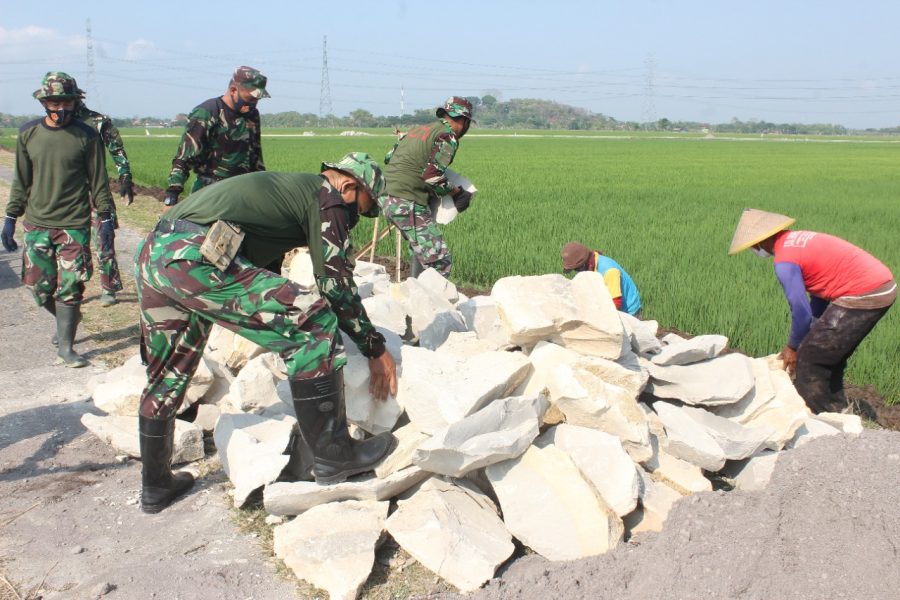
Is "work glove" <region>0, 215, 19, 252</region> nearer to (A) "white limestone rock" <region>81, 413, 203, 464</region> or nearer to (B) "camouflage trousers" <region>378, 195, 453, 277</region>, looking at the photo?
(A) "white limestone rock" <region>81, 413, 203, 464</region>

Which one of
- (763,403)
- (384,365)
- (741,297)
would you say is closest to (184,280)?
(384,365)

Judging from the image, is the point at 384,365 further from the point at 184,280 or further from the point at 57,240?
the point at 57,240

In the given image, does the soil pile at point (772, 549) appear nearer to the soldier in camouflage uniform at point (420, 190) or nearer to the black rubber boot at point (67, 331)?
the soldier in camouflage uniform at point (420, 190)

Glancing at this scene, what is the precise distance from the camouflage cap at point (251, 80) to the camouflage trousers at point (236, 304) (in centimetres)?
242

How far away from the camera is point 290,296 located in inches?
112

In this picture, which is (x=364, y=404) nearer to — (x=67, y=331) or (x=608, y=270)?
(x=608, y=270)

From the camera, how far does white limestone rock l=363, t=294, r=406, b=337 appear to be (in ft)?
13.9

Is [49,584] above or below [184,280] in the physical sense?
below

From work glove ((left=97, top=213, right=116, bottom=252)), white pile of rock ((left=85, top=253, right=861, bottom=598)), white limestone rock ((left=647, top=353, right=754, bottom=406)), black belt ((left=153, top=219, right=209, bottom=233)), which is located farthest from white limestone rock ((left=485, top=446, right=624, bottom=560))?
work glove ((left=97, top=213, right=116, bottom=252))

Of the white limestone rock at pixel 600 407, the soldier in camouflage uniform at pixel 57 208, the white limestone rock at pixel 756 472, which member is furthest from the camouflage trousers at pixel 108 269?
the white limestone rock at pixel 756 472

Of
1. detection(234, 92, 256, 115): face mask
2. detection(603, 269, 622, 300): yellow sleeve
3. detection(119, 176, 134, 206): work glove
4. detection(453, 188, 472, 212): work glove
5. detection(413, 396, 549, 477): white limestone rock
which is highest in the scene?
detection(234, 92, 256, 115): face mask

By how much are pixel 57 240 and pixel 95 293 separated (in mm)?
2102

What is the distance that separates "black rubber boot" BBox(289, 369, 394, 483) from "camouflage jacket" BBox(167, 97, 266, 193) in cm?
276

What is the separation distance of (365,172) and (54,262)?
3302mm
